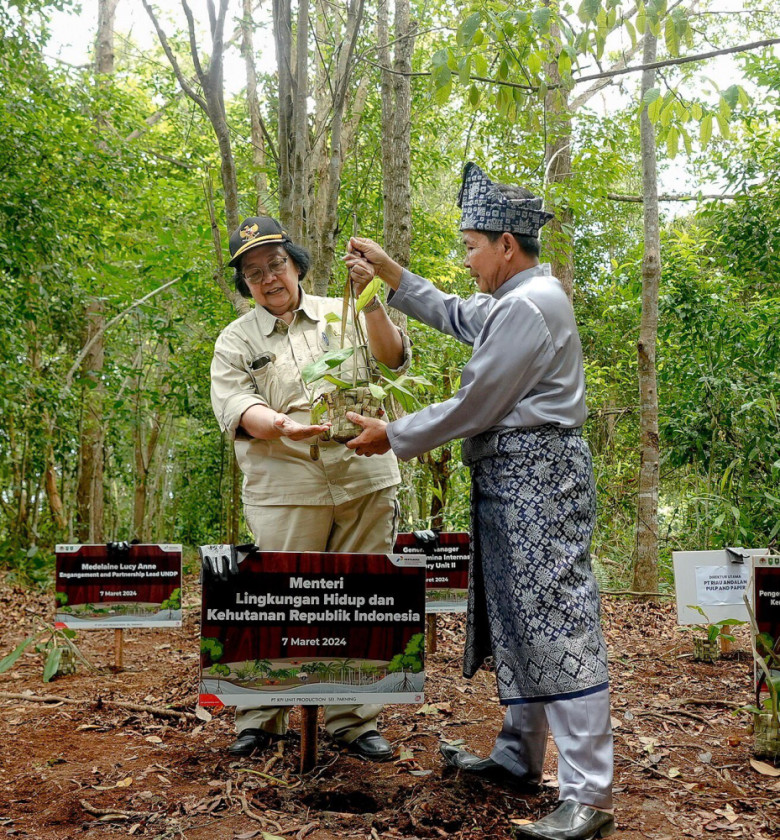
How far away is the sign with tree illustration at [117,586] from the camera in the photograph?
3.99 m

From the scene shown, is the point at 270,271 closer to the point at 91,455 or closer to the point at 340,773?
the point at 340,773

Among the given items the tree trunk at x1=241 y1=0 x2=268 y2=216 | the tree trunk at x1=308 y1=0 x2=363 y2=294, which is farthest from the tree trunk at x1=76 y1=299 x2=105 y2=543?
the tree trunk at x1=308 y1=0 x2=363 y2=294

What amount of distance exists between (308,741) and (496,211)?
1.71 metres

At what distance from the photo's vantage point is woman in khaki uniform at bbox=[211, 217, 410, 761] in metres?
2.75

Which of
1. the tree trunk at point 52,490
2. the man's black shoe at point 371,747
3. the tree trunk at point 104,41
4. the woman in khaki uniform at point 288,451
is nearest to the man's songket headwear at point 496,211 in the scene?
the woman in khaki uniform at point 288,451

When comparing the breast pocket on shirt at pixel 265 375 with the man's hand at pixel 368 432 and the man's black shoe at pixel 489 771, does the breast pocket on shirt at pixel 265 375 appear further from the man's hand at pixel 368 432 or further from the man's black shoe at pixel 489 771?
the man's black shoe at pixel 489 771

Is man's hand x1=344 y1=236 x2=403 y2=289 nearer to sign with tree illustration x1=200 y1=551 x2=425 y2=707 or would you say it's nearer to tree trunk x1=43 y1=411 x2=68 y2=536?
sign with tree illustration x1=200 y1=551 x2=425 y2=707

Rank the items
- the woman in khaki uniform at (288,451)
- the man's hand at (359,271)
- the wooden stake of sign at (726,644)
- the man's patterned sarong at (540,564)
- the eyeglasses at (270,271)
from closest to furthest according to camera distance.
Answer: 1. the man's patterned sarong at (540,564)
2. the man's hand at (359,271)
3. the woman in khaki uniform at (288,451)
4. the eyeglasses at (270,271)
5. the wooden stake of sign at (726,644)

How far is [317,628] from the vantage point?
2447 mm

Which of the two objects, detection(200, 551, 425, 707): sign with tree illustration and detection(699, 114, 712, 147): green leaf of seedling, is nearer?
detection(200, 551, 425, 707): sign with tree illustration

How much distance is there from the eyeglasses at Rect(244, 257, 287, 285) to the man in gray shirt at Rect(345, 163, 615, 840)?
707mm

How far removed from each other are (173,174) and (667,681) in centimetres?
735

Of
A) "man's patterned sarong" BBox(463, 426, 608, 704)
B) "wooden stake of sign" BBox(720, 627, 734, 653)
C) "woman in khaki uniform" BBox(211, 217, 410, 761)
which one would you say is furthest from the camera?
"wooden stake of sign" BBox(720, 627, 734, 653)

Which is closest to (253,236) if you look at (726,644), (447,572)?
(447,572)
